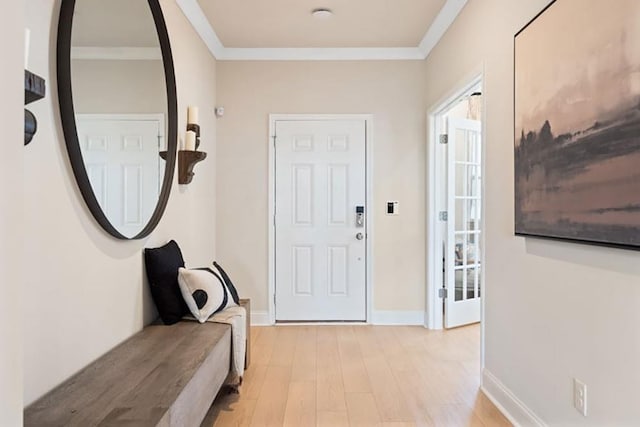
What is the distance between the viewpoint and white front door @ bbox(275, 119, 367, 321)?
4074mm

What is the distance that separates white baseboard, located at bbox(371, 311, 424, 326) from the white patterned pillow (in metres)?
1.99

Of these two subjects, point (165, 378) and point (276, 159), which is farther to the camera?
point (276, 159)

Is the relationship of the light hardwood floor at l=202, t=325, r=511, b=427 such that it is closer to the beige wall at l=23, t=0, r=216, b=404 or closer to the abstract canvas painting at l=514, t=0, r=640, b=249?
the beige wall at l=23, t=0, r=216, b=404

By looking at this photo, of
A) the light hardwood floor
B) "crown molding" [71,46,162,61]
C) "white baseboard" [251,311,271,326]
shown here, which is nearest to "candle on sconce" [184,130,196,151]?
"crown molding" [71,46,162,61]

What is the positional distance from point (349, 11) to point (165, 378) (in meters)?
2.77

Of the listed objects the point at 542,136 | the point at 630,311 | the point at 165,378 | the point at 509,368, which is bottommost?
the point at 509,368

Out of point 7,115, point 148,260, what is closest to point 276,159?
point 148,260

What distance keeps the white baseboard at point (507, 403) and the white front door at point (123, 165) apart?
81.3 inches

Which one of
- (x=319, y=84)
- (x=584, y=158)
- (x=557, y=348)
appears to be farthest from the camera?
(x=319, y=84)

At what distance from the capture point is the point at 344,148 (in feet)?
13.4

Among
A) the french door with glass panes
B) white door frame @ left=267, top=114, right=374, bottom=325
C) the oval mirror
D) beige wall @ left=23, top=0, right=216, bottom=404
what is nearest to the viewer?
beige wall @ left=23, top=0, right=216, bottom=404

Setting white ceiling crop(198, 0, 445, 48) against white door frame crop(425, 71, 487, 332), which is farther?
white door frame crop(425, 71, 487, 332)

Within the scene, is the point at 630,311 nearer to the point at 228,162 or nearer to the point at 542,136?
the point at 542,136

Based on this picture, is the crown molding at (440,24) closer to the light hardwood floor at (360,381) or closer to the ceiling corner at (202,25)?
the ceiling corner at (202,25)
